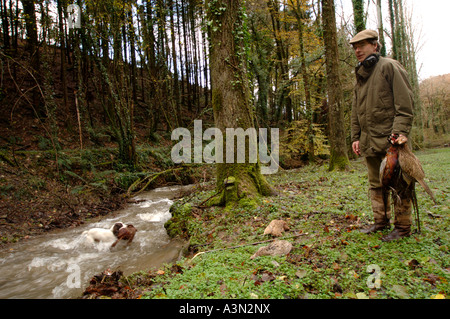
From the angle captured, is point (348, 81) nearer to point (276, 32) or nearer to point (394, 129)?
point (276, 32)

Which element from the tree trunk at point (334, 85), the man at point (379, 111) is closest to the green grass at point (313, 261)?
the man at point (379, 111)

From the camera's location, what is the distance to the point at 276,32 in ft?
55.9

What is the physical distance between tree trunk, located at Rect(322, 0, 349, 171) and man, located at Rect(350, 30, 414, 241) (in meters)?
6.07

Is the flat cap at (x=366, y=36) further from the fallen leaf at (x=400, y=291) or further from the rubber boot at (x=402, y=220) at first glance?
the fallen leaf at (x=400, y=291)

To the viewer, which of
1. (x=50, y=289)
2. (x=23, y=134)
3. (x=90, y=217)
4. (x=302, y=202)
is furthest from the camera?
(x=23, y=134)

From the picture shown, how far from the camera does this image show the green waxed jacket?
283 cm

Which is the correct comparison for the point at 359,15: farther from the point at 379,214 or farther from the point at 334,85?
the point at 379,214

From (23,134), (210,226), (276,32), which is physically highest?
(276,32)

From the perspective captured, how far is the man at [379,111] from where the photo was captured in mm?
2867

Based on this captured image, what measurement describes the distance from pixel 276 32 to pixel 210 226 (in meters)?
→ 16.6

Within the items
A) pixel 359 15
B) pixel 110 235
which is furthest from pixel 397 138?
pixel 359 15

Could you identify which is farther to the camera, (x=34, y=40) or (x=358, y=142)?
(x=34, y=40)
